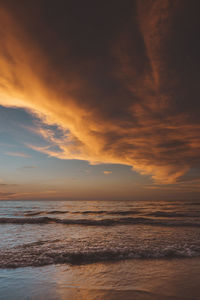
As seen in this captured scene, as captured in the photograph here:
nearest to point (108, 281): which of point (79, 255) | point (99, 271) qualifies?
point (99, 271)

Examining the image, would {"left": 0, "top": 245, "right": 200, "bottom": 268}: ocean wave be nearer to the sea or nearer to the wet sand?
the sea

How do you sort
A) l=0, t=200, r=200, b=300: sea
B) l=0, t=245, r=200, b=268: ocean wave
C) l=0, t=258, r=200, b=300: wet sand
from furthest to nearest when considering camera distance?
l=0, t=245, r=200, b=268: ocean wave, l=0, t=200, r=200, b=300: sea, l=0, t=258, r=200, b=300: wet sand

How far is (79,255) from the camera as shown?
744cm

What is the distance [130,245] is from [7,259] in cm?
536

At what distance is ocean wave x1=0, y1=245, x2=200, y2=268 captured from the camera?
6754 millimetres

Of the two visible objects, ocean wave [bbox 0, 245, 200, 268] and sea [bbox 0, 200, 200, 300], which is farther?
ocean wave [bbox 0, 245, 200, 268]

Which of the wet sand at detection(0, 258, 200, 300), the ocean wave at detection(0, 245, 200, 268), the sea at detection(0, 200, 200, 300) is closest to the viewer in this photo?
the wet sand at detection(0, 258, 200, 300)

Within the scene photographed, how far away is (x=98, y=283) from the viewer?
4.91 m

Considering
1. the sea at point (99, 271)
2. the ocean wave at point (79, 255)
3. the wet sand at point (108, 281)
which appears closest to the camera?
the wet sand at point (108, 281)

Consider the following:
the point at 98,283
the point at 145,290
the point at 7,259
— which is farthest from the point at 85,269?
the point at 7,259

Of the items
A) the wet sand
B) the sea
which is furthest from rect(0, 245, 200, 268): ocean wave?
the wet sand

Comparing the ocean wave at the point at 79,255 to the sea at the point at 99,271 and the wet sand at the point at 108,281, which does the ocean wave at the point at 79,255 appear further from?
the wet sand at the point at 108,281

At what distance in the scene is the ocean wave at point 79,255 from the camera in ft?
22.2

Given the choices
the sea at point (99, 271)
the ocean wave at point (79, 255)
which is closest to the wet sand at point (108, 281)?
the sea at point (99, 271)
